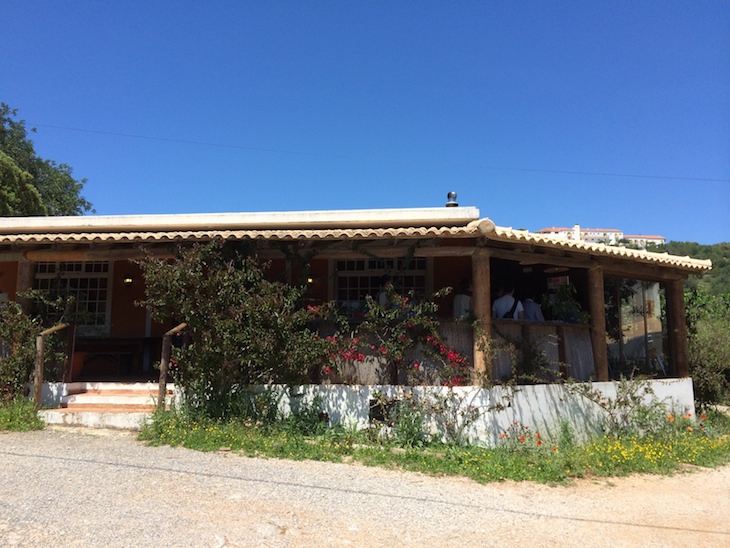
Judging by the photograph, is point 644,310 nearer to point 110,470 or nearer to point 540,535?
point 540,535

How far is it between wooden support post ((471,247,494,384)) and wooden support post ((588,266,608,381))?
2315 mm

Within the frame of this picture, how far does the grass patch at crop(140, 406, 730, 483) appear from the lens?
6035mm

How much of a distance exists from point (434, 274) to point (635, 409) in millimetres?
4000

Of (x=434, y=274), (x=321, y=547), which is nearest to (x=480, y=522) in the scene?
(x=321, y=547)

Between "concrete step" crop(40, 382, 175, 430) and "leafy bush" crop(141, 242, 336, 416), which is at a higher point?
"leafy bush" crop(141, 242, 336, 416)

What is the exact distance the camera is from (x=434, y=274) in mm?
10094

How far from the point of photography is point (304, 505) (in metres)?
4.73

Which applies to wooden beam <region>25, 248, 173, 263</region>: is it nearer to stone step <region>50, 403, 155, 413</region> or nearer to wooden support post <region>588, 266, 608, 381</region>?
stone step <region>50, 403, 155, 413</region>

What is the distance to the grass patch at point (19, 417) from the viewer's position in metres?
7.07

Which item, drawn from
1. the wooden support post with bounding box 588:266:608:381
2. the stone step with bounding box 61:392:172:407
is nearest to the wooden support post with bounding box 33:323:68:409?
the stone step with bounding box 61:392:172:407

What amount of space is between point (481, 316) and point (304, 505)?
141 inches

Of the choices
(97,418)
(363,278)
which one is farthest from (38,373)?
(363,278)

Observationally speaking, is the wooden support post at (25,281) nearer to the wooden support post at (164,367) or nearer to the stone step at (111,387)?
the stone step at (111,387)

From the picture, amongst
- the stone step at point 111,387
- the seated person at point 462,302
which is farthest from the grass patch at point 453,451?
the seated person at point 462,302
